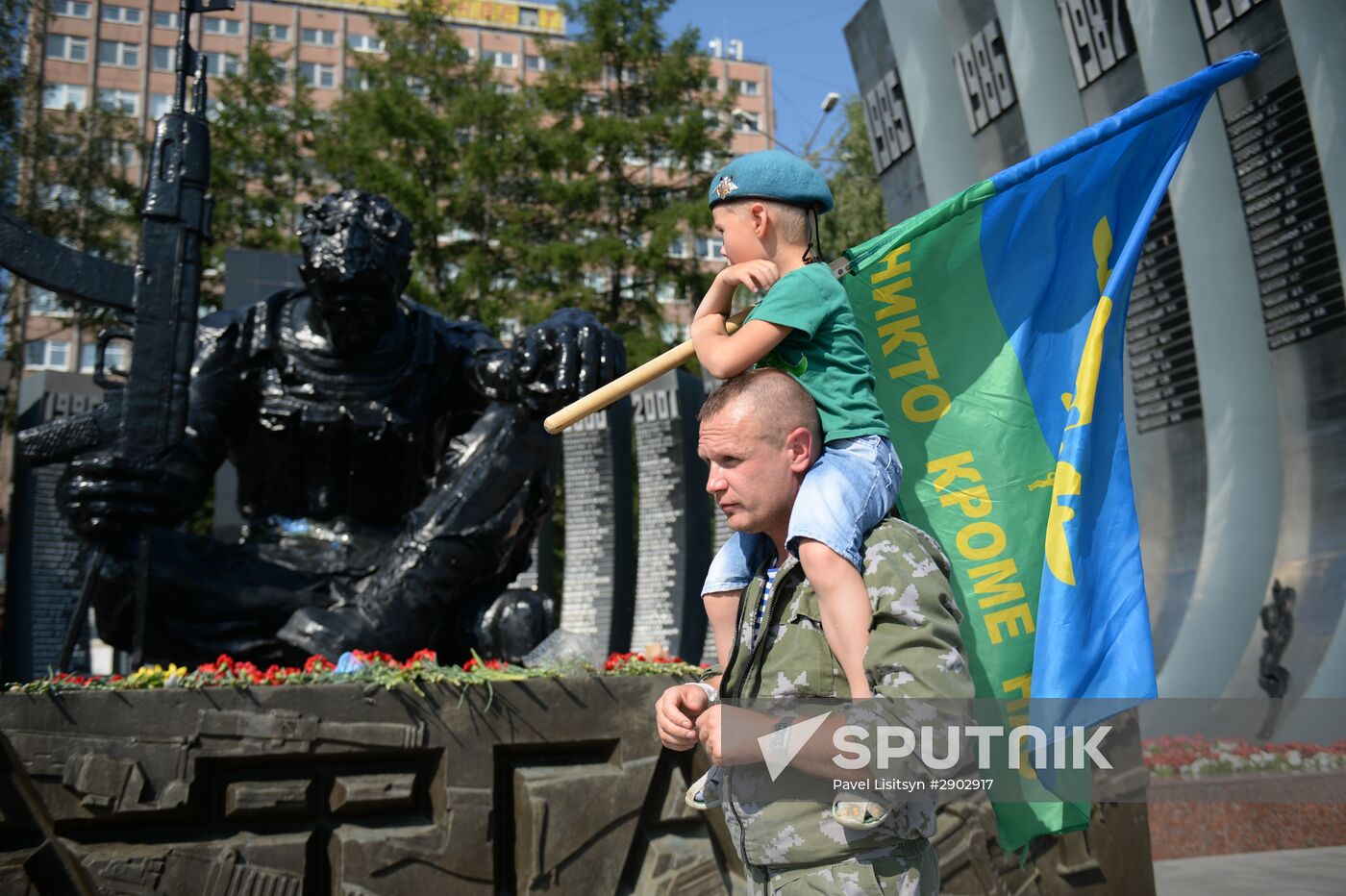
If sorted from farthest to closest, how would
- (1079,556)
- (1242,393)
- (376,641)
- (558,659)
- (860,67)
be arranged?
(860,67), (1242,393), (376,641), (558,659), (1079,556)

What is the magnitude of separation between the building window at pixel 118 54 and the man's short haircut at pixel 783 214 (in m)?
49.2

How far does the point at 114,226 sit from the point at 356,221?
14.3 meters

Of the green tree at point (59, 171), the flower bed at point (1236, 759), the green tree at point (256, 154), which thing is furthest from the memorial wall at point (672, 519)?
the green tree at point (256, 154)

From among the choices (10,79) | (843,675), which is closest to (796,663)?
(843,675)

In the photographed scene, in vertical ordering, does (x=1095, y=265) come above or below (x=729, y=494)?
above

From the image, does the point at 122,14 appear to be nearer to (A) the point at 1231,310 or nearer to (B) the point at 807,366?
(A) the point at 1231,310

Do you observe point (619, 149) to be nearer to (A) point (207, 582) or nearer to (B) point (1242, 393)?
(B) point (1242, 393)

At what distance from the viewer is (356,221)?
438 cm

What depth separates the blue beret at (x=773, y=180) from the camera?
183cm

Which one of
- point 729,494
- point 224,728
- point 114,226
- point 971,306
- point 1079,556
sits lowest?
point 224,728

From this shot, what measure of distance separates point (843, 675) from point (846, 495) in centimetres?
27

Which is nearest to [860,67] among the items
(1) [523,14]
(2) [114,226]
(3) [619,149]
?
(3) [619,149]

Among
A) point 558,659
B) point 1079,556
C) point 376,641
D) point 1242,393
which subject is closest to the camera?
point 1079,556

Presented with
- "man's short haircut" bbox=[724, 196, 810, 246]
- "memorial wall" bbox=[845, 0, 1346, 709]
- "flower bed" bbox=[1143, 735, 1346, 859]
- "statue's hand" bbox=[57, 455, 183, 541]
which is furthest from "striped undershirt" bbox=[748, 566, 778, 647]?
"memorial wall" bbox=[845, 0, 1346, 709]
